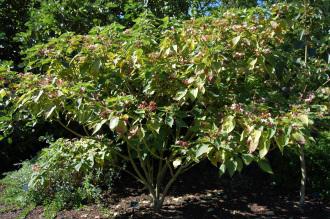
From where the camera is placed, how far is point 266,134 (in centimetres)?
287

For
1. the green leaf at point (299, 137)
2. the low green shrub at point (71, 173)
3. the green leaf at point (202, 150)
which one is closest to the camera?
the green leaf at point (299, 137)

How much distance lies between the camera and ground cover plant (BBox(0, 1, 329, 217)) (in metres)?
3.06

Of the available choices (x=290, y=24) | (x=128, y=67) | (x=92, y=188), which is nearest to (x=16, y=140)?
(x=92, y=188)

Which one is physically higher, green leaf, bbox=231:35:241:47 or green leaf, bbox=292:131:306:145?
green leaf, bbox=231:35:241:47

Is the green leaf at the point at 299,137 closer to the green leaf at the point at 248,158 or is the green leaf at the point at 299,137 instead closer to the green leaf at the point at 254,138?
the green leaf at the point at 254,138

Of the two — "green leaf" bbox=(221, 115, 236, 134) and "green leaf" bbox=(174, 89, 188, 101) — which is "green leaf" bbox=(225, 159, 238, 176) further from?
"green leaf" bbox=(174, 89, 188, 101)

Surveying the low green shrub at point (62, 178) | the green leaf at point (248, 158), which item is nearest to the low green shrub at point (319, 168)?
the green leaf at point (248, 158)

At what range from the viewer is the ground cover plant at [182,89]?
306 cm

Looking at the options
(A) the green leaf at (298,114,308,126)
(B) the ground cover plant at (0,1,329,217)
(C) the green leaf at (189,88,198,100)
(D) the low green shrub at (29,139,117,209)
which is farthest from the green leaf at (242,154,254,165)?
(D) the low green shrub at (29,139,117,209)

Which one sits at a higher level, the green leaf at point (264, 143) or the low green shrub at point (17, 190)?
the green leaf at point (264, 143)

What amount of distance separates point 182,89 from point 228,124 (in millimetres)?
467

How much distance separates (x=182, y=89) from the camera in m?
3.35

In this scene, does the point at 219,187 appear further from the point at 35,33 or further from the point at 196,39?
the point at 35,33

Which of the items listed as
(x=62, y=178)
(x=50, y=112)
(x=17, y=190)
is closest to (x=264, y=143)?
(x=50, y=112)
